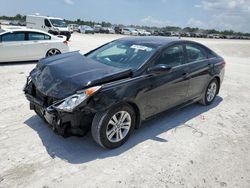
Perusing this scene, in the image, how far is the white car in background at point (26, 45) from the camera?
30.8ft

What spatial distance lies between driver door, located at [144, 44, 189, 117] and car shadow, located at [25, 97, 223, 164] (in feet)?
1.22

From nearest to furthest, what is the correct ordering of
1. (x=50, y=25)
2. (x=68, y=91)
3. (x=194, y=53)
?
1. (x=68, y=91)
2. (x=194, y=53)
3. (x=50, y=25)

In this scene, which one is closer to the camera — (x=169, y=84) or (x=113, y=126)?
(x=113, y=126)

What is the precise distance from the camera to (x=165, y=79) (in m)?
4.32

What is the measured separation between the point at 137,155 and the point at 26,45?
785 cm

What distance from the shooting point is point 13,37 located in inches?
376

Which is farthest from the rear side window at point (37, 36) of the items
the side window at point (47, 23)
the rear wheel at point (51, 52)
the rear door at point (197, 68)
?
the side window at point (47, 23)

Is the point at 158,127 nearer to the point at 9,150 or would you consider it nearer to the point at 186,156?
the point at 186,156

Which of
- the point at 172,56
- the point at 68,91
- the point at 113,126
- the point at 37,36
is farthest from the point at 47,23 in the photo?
the point at 113,126

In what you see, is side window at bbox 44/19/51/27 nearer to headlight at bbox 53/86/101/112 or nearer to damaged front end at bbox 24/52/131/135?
damaged front end at bbox 24/52/131/135

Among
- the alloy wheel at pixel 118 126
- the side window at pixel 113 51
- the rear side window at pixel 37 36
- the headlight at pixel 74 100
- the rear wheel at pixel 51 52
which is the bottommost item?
the alloy wheel at pixel 118 126

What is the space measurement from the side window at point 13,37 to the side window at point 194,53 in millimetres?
7087

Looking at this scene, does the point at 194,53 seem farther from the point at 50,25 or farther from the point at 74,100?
the point at 50,25

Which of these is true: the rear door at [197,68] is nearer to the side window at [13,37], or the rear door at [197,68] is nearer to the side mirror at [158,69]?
the side mirror at [158,69]
